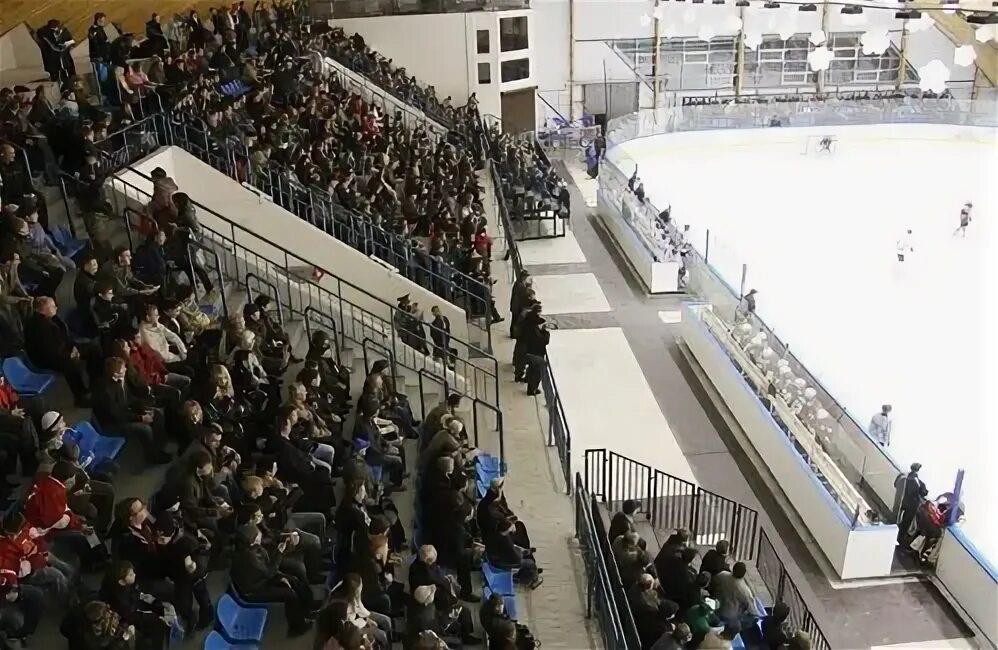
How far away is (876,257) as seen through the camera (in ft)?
68.1

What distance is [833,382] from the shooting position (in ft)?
48.2

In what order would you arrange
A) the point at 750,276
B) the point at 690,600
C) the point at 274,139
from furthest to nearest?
the point at 750,276 < the point at 274,139 < the point at 690,600

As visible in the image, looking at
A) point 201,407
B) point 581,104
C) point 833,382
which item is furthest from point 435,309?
point 581,104

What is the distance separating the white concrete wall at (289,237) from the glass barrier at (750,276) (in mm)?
4593

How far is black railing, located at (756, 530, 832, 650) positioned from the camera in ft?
28.8

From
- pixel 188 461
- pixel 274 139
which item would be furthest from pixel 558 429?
pixel 274 139

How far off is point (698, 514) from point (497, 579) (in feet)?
11.7

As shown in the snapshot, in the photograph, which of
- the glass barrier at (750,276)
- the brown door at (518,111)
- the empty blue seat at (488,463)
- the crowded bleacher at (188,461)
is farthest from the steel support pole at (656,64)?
the empty blue seat at (488,463)

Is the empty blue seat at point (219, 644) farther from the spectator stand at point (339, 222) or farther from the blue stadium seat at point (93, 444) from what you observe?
the spectator stand at point (339, 222)

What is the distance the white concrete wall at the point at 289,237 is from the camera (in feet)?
44.0

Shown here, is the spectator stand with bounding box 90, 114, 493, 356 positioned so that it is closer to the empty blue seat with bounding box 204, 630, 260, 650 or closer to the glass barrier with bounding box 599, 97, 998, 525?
the glass barrier with bounding box 599, 97, 998, 525

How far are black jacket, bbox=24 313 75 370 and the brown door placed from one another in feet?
81.2

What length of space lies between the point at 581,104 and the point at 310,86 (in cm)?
1897

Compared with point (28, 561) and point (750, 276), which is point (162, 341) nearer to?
point (28, 561)
